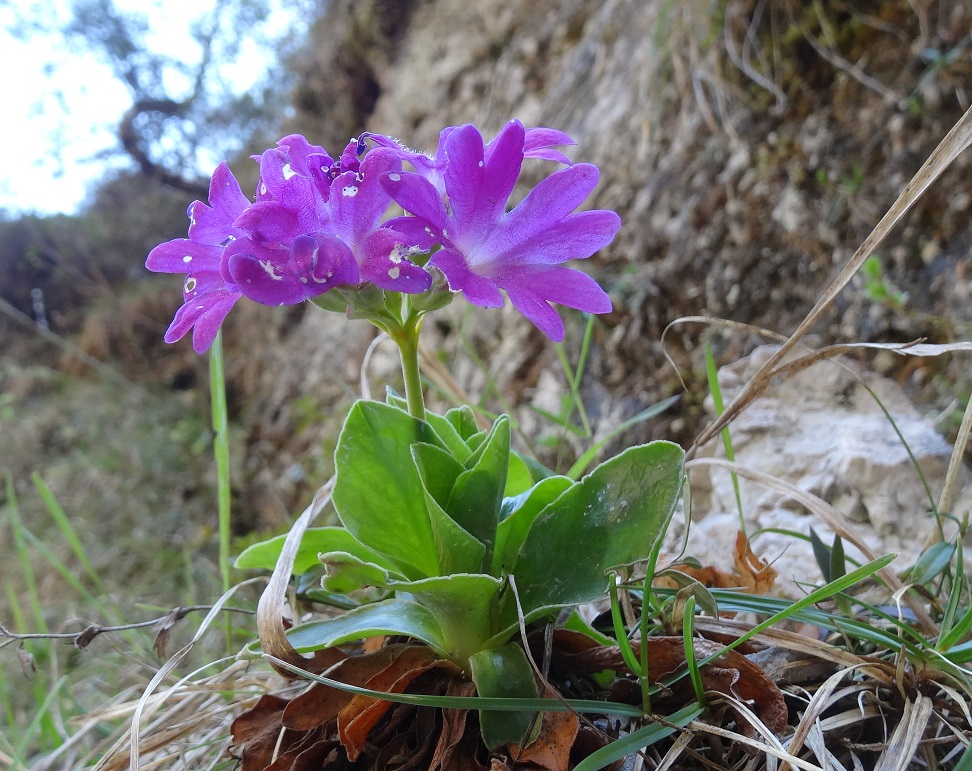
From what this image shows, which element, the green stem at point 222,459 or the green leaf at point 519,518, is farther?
the green stem at point 222,459

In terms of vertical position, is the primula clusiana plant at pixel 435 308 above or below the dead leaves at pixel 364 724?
above

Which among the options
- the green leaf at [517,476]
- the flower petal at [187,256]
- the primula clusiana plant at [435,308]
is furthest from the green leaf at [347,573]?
the flower petal at [187,256]

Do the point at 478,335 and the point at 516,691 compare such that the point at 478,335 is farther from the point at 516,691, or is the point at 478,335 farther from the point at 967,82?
the point at 516,691

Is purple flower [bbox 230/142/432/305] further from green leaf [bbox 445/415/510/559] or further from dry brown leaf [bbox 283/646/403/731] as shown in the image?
dry brown leaf [bbox 283/646/403/731]

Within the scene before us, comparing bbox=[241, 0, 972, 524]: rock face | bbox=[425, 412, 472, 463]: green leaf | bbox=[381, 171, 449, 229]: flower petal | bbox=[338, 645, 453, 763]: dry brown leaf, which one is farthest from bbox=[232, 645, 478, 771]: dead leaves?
bbox=[241, 0, 972, 524]: rock face

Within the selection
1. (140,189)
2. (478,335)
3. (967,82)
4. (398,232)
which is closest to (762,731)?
(398,232)

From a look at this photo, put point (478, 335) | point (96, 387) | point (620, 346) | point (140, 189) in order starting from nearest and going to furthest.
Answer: point (620, 346) < point (478, 335) < point (96, 387) < point (140, 189)

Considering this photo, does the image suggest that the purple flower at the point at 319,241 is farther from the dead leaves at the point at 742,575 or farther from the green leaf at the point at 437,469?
the dead leaves at the point at 742,575
